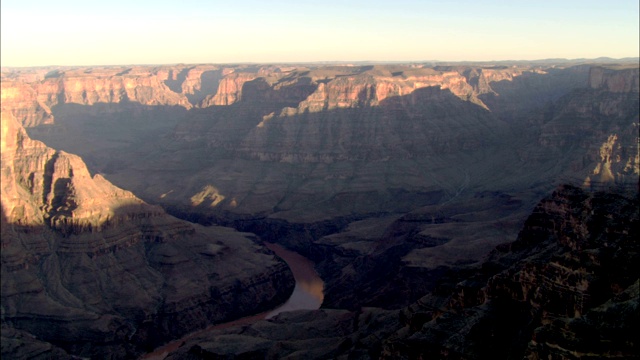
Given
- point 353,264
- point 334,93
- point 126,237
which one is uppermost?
point 334,93

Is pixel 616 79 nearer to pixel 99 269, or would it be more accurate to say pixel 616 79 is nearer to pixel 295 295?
pixel 295 295

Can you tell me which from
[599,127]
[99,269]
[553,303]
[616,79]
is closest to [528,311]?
[553,303]

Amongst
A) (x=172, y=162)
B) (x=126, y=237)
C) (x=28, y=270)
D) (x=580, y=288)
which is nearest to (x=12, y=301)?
(x=28, y=270)

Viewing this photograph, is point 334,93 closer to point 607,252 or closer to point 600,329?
point 607,252

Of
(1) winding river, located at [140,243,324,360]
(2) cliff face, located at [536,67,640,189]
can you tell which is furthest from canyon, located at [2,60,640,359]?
(1) winding river, located at [140,243,324,360]

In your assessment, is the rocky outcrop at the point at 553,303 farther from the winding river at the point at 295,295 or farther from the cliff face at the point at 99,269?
the cliff face at the point at 99,269

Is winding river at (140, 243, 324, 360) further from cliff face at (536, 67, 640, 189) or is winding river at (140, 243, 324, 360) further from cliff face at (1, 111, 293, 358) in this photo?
cliff face at (536, 67, 640, 189)
